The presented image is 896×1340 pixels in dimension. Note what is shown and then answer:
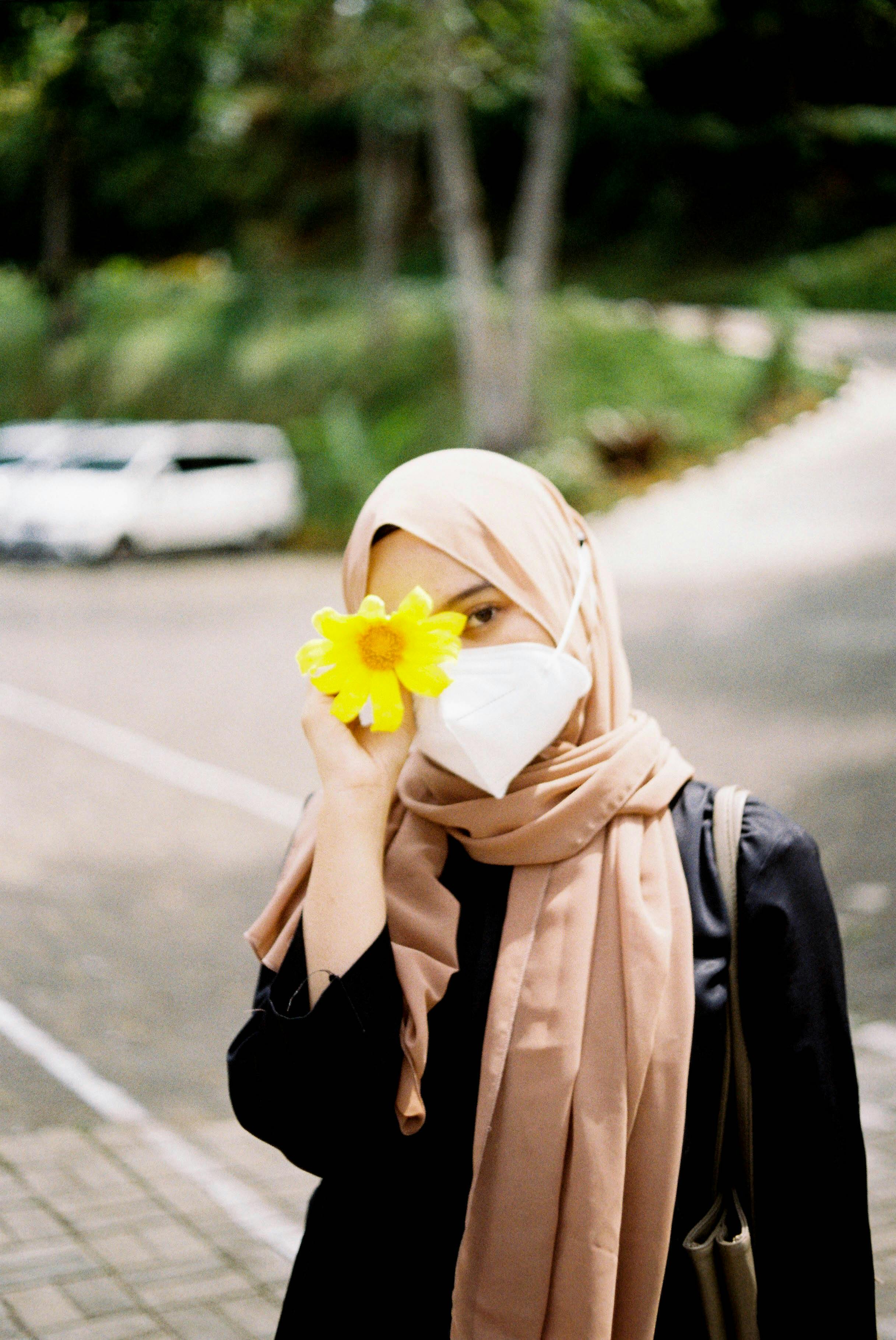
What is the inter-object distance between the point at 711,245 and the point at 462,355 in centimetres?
1223

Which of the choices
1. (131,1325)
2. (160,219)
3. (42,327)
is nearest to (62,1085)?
(131,1325)

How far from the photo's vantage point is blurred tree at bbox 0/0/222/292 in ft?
19.2

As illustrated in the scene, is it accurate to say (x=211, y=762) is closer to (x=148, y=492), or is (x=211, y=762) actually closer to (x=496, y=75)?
(x=148, y=492)

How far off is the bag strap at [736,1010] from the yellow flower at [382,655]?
420 mm

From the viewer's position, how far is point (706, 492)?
18.1m

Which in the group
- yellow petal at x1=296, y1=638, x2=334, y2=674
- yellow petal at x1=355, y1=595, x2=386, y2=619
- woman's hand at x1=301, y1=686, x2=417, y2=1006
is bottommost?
woman's hand at x1=301, y1=686, x2=417, y2=1006

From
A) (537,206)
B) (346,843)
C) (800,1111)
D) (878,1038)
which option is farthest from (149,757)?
(537,206)

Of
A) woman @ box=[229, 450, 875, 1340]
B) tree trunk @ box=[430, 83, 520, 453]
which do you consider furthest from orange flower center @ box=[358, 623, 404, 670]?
tree trunk @ box=[430, 83, 520, 453]

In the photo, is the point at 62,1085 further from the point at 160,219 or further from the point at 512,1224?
the point at 160,219

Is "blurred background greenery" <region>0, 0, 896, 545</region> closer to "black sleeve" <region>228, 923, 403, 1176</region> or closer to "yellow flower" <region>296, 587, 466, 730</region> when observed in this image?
"yellow flower" <region>296, 587, 466, 730</region>

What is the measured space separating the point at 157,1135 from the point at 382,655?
125 inches

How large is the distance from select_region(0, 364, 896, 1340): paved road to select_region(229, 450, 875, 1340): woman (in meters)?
1.87

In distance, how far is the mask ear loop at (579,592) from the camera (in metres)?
2.00

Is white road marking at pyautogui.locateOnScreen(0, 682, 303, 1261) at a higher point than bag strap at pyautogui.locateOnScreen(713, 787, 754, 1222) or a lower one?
lower
